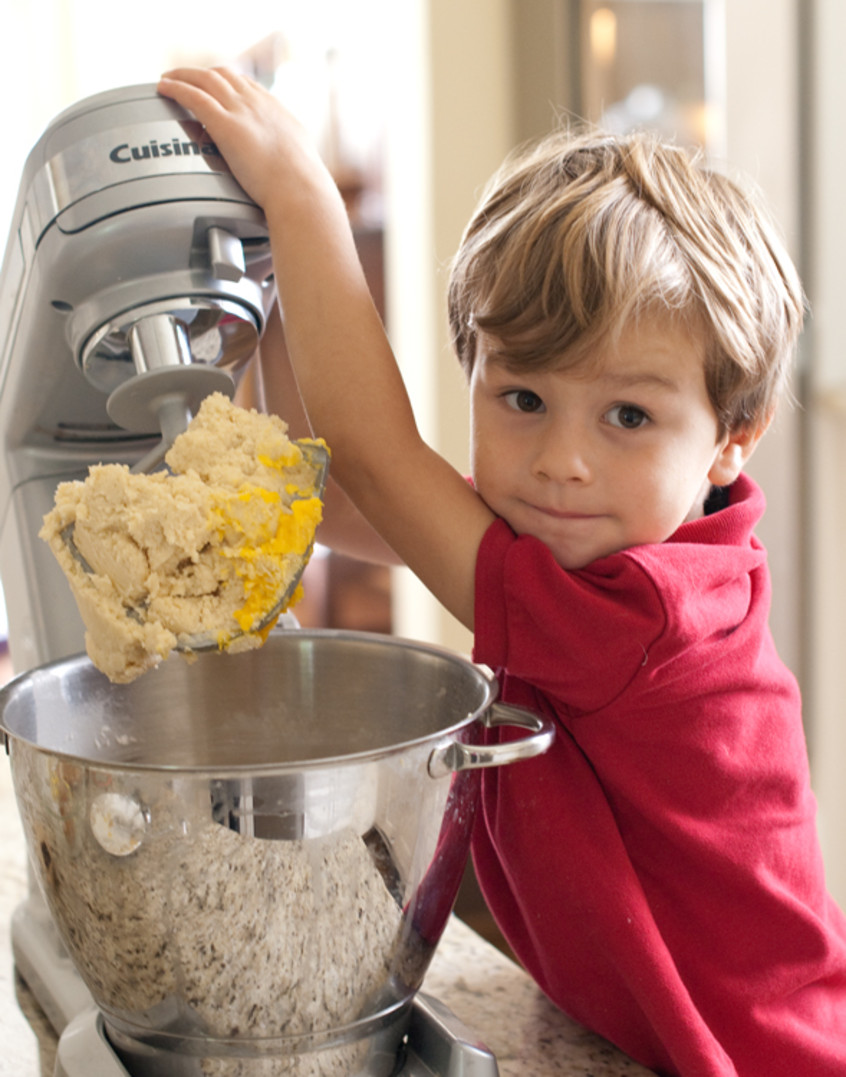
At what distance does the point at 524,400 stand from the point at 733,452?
152 millimetres

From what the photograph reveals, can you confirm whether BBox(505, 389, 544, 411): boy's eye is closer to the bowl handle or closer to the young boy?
the young boy

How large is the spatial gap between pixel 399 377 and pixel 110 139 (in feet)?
0.70

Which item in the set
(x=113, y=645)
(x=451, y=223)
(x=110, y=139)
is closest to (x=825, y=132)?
(x=451, y=223)

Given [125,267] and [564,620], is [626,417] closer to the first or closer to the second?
[564,620]

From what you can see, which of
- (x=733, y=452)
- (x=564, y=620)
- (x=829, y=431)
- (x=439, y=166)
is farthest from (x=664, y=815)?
(x=439, y=166)

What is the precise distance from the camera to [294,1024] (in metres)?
0.46

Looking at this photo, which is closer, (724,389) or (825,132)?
(724,389)

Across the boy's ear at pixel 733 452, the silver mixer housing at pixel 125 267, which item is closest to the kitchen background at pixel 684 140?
the boy's ear at pixel 733 452

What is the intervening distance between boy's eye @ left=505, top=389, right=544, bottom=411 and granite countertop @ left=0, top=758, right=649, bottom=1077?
36 centimetres

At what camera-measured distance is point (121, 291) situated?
554 mm

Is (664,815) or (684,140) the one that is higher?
(684,140)

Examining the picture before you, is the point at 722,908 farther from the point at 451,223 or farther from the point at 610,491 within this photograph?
the point at 451,223

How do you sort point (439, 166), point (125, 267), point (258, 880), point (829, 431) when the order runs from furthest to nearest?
1. point (439, 166)
2. point (829, 431)
3. point (125, 267)
4. point (258, 880)

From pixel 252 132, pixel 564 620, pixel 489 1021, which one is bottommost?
pixel 489 1021
